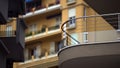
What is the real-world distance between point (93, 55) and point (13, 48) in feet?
28.7

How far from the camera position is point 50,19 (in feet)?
211

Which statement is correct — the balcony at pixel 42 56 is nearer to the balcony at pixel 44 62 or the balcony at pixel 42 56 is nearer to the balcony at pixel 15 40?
the balcony at pixel 44 62

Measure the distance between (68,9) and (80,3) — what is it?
180cm

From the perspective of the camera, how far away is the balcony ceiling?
20188 mm

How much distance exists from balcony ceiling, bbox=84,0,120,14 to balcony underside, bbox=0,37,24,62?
482 cm

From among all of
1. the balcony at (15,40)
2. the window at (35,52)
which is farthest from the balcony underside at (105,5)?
the window at (35,52)

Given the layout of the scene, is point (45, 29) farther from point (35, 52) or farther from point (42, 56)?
point (42, 56)

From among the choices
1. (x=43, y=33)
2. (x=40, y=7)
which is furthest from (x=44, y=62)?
(x=40, y=7)

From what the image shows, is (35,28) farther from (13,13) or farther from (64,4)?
(13,13)

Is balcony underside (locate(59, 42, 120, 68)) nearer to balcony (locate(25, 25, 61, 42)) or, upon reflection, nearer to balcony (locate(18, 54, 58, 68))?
balcony (locate(18, 54, 58, 68))

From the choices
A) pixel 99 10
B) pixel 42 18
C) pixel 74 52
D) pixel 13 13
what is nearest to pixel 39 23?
pixel 42 18

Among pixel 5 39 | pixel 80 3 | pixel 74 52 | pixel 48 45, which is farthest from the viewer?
pixel 48 45

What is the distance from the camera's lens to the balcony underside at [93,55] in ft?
54.3

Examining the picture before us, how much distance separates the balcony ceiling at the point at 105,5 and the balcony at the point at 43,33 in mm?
40316
